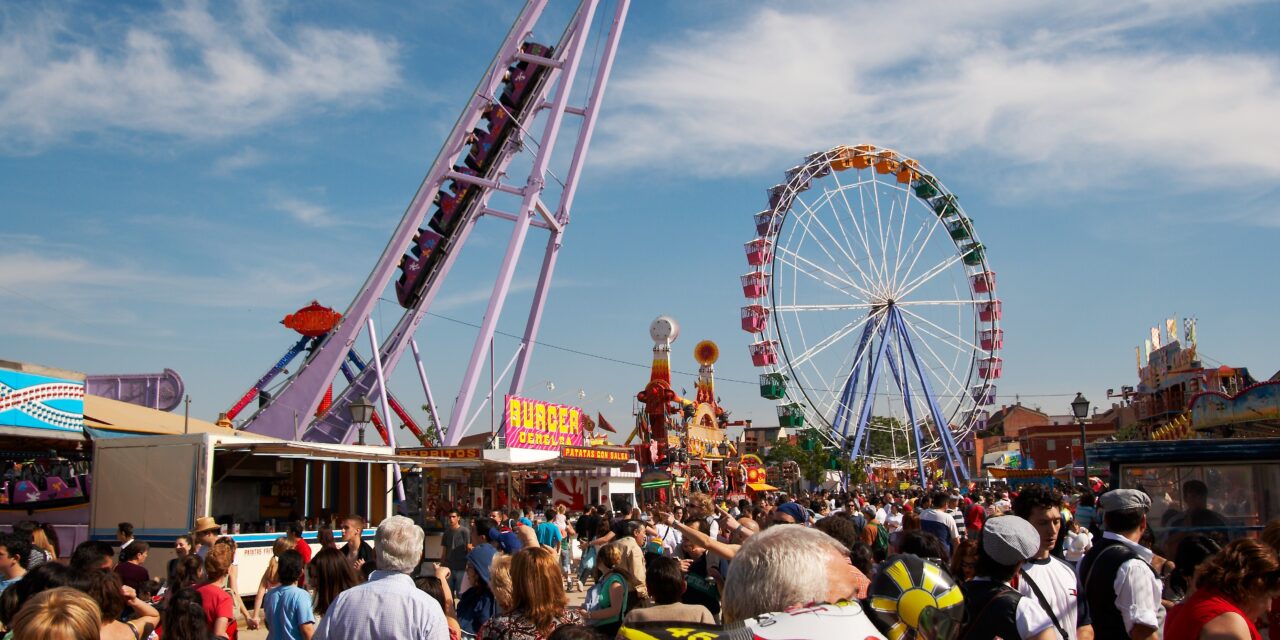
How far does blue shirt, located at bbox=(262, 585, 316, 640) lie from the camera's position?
5562 mm

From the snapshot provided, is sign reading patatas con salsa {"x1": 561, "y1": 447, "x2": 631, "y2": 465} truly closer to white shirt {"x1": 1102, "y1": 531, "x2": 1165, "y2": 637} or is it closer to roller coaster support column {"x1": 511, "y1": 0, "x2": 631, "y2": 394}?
roller coaster support column {"x1": 511, "y1": 0, "x2": 631, "y2": 394}

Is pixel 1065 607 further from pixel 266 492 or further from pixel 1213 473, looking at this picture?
pixel 266 492

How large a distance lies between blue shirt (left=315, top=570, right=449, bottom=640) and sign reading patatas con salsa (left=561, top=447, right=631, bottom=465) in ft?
59.3

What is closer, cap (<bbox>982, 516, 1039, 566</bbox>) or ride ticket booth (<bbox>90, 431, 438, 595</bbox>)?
cap (<bbox>982, 516, 1039, 566</bbox>)

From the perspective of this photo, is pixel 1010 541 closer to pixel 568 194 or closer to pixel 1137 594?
pixel 1137 594

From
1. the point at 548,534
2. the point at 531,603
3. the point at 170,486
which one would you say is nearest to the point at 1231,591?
the point at 531,603

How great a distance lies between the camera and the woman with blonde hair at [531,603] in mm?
4520

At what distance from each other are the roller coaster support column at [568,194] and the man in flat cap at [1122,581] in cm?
2307

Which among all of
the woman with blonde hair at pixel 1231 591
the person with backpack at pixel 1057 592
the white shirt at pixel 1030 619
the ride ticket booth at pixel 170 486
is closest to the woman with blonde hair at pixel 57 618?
the white shirt at pixel 1030 619

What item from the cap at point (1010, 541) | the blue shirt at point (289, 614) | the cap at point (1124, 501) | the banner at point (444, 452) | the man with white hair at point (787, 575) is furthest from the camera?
the banner at point (444, 452)

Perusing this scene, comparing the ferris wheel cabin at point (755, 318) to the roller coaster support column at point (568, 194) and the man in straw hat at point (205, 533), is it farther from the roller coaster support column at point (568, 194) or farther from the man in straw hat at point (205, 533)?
the man in straw hat at point (205, 533)


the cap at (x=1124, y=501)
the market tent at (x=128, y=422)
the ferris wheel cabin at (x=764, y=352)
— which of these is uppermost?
the ferris wheel cabin at (x=764, y=352)

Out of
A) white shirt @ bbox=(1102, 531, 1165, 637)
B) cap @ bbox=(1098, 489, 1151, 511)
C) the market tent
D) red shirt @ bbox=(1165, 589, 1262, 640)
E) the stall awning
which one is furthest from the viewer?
the market tent

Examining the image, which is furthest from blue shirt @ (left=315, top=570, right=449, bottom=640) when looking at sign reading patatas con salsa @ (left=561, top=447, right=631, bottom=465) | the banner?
sign reading patatas con salsa @ (left=561, top=447, right=631, bottom=465)
